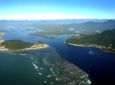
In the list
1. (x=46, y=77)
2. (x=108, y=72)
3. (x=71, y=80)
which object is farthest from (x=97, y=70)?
(x=46, y=77)

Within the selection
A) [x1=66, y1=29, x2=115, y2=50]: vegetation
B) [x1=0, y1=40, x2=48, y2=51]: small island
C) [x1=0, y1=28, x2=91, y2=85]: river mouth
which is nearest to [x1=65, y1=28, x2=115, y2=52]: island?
[x1=66, y1=29, x2=115, y2=50]: vegetation

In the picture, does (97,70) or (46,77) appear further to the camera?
(97,70)

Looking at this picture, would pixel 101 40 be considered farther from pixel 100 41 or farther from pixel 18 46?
pixel 18 46

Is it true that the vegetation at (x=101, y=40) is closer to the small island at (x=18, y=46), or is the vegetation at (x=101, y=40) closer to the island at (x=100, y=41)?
the island at (x=100, y=41)

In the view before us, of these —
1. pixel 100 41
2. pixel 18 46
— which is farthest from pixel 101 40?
pixel 18 46

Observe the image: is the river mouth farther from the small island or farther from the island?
the island

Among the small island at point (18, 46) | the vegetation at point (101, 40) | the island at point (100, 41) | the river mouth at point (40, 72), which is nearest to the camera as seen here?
the river mouth at point (40, 72)

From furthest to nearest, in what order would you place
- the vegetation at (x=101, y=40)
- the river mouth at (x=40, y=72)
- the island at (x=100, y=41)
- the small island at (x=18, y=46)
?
the vegetation at (x=101, y=40) → the island at (x=100, y=41) → the small island at (x=18, y=46) → the river mouth at (x=40, y=72)

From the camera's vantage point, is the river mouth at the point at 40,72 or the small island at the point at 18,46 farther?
the small island at the point at 18,46

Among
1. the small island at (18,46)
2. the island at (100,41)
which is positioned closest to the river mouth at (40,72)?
the small island at (18,46)

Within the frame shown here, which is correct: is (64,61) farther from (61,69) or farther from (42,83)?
(42,83)

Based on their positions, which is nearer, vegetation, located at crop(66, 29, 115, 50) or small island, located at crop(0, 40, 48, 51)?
small island, located at crop(0, 40, 48, 51)
